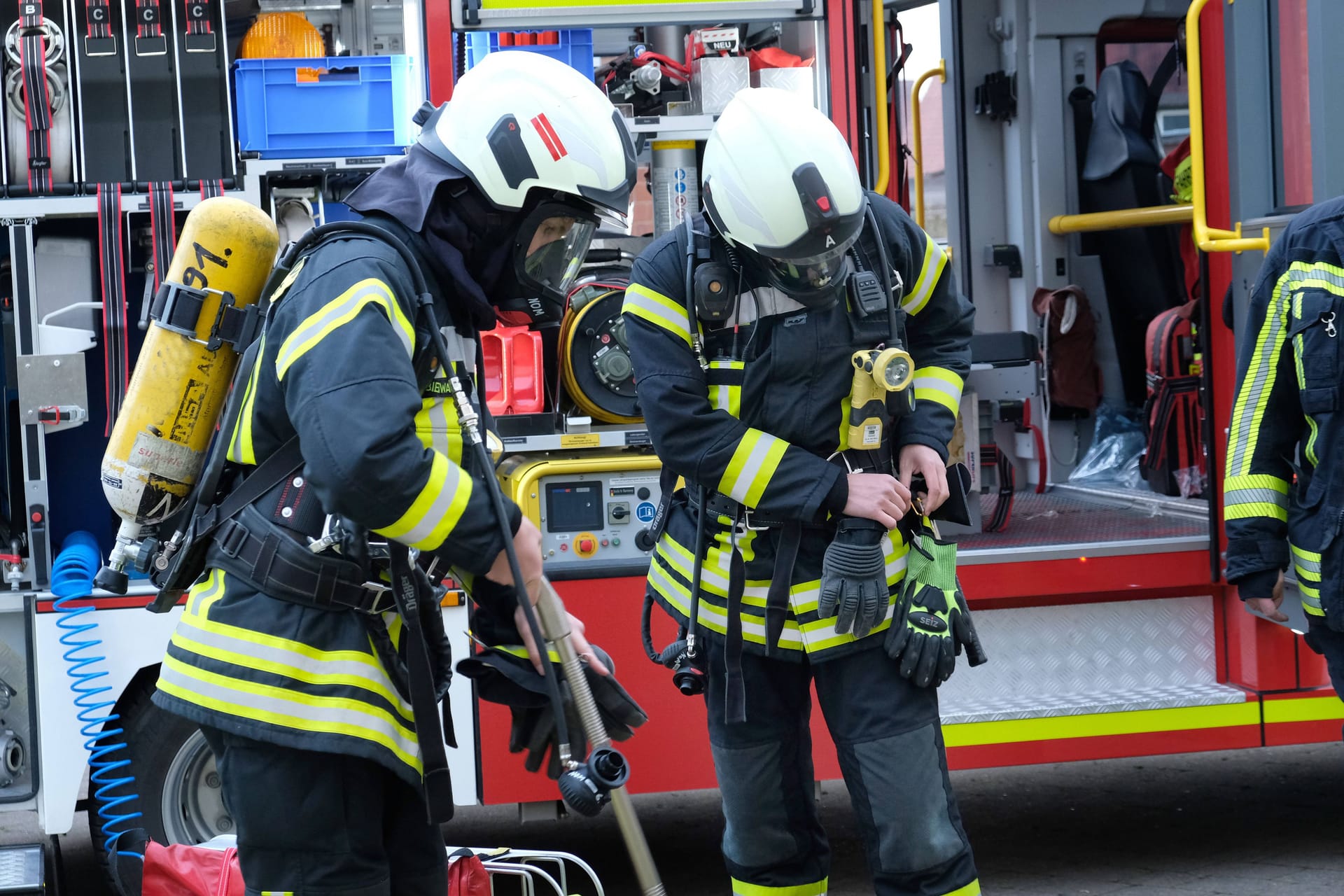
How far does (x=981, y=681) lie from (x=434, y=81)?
7.55ft

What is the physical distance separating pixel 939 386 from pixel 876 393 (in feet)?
0.91

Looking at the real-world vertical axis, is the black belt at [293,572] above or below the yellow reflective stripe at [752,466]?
below

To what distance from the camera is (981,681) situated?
4.29m

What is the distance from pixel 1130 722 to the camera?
4207 mm

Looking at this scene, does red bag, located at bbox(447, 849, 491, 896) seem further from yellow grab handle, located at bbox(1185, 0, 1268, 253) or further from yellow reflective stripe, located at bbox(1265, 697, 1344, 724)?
yellow grab handle, located at bbox(1185, 0, 1268, 253)

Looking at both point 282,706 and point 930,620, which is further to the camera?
point 930,620

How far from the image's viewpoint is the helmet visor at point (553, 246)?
2355 millimetres

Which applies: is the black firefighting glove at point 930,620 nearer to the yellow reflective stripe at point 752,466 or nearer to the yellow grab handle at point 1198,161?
the yellow reflective stripe at point 752,466

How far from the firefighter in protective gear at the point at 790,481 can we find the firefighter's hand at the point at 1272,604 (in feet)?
2.58

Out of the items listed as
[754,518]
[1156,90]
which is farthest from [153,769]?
[1156,90]

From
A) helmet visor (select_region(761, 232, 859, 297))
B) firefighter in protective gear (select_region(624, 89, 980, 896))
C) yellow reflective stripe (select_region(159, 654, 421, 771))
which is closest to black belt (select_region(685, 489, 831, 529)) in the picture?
firefighter in protective gear (select_region(624, 89, 980, 896))

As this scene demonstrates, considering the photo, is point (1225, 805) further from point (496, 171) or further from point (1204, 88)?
point (496, 171)

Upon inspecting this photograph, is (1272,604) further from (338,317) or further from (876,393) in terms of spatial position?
(338,317)

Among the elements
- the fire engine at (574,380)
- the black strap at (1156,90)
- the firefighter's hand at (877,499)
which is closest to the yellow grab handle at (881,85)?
the fire engine at (574,380)
